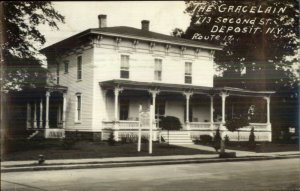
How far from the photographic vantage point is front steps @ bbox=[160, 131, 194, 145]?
2595 centimetres

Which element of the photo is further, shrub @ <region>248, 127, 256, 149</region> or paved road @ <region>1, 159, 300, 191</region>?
shrub @ <region>248, 127, 256, 149</region>

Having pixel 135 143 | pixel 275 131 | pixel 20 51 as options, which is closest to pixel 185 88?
pixel 135 143

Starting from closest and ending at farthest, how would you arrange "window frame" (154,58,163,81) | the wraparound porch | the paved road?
the paved road, the wraparound porch, "window frame" (154,58,163,81)

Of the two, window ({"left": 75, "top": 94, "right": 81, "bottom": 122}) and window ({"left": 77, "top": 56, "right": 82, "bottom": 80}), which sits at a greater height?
window ({"left": 77, "top": 56, "right": 82, "bottom": 80})

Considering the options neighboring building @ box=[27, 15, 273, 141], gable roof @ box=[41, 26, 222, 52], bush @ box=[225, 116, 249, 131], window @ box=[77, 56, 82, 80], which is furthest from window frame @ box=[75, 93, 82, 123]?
bush @ box=[225, 116, 249, 131]

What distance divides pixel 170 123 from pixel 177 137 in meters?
1.22

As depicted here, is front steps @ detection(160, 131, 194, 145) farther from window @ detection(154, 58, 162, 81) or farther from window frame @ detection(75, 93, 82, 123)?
window frame @ detection(75, 93, 82, 123)

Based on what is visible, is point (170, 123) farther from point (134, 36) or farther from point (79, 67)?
point (79, 67)

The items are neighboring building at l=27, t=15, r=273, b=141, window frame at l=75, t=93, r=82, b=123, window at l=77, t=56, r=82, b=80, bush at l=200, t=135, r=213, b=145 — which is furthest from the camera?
bush at l=200, t=135, r=213, b=145

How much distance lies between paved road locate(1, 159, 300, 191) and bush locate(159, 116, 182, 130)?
11.3m

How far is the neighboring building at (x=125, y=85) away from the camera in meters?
25.5

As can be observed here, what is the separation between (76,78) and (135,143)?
5.84 meters

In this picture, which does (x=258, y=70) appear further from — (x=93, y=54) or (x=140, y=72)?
(x=93, y=54)

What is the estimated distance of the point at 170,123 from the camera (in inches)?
A: 1019
